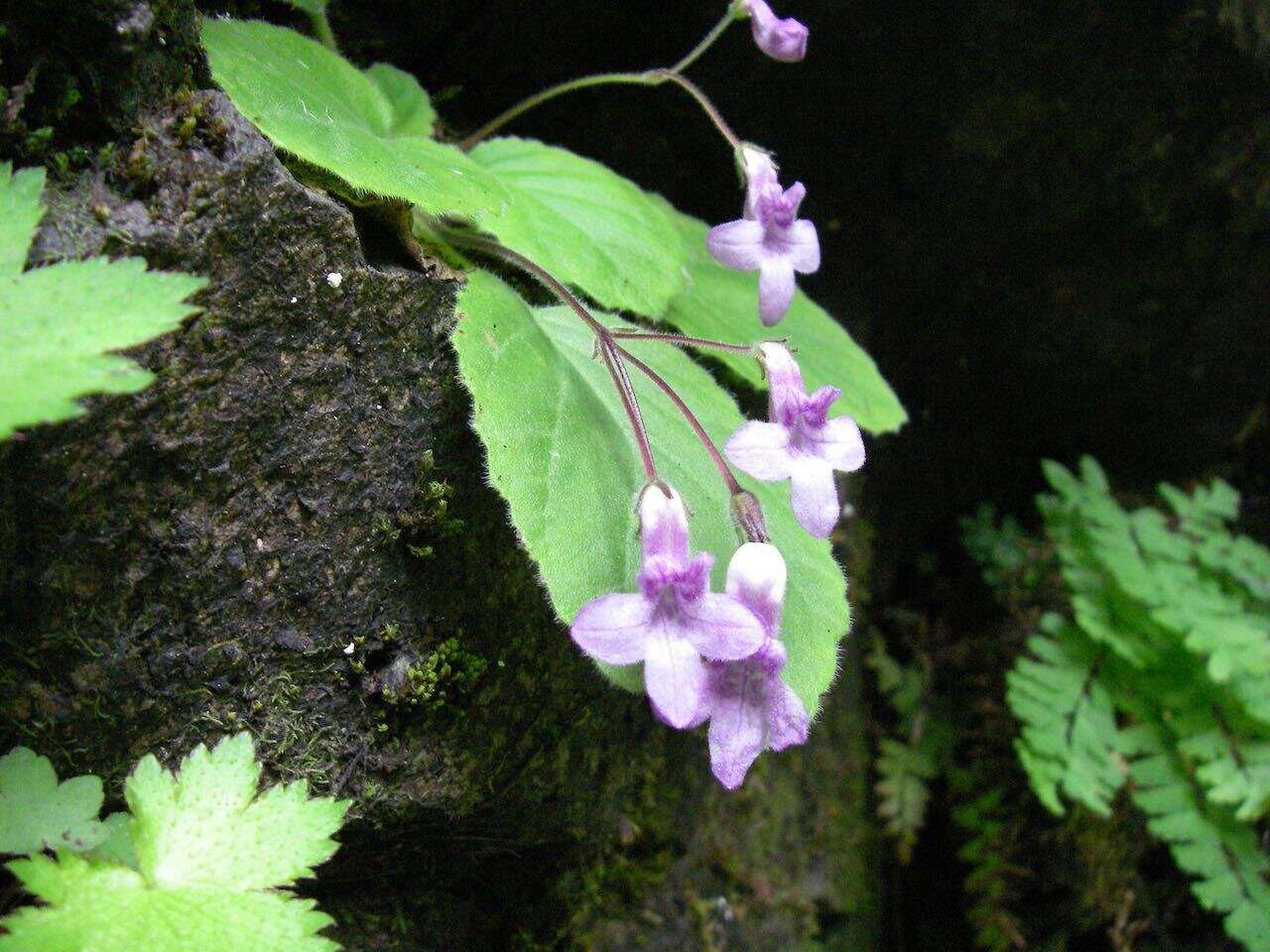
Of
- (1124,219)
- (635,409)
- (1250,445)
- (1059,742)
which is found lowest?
(1059,742)

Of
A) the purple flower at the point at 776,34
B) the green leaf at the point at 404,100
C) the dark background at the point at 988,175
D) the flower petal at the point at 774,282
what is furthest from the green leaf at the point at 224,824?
the dark background at the point at 988,175

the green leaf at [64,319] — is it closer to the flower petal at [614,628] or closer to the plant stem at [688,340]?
the flower petal at [614,628]

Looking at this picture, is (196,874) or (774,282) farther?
(774,282)

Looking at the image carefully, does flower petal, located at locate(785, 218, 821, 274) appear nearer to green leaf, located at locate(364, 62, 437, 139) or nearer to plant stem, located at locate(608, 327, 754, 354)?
plant stem, located at locate(608, 327, 754, 354)

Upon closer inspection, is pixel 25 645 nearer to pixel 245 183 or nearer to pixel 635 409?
pixel 245 183

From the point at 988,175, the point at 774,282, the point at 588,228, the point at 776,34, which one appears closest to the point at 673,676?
the point at 774,282

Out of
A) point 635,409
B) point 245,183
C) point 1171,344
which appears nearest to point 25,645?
point 245,183

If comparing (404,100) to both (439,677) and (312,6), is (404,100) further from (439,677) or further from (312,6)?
(439,677)
